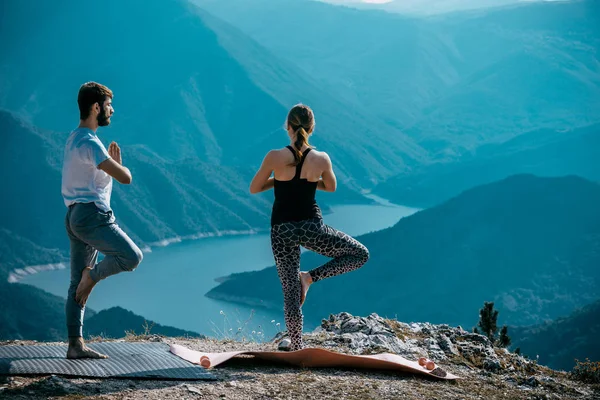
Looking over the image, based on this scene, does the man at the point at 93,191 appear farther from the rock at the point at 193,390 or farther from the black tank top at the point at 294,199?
the black tank top at the point at 294,199

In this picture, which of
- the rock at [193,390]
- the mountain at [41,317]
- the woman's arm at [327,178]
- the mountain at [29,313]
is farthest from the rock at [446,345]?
the mountain at [29,313]

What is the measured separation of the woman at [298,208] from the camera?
521 centimetres

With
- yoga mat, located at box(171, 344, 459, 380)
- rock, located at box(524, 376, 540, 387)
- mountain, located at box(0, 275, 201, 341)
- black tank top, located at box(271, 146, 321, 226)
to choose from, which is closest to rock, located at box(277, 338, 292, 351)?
yoga mat, located at box(171, 344, 459, 380)

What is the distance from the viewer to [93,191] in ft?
15.4

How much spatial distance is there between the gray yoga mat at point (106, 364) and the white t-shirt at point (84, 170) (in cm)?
111

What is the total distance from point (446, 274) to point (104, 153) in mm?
104767

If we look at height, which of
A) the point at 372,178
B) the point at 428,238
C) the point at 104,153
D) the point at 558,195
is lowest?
the point at 104,153

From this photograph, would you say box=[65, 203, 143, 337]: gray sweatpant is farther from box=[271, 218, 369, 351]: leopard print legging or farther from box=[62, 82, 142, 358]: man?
box=[271, 218, 369, 351]: leopard print legging

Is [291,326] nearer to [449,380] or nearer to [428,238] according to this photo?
[449,380]

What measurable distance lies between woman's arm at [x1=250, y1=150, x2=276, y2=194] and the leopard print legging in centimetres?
32

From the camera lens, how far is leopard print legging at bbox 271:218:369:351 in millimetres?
5305

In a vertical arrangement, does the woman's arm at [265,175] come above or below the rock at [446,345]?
above

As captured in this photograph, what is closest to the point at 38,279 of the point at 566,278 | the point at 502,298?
the point at 502,298

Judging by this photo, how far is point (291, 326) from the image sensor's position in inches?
223
